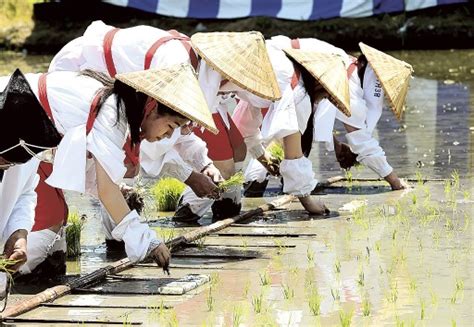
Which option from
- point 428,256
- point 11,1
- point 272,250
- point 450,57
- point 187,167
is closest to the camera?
point 428,256

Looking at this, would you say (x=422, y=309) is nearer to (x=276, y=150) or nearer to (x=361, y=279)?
(x=361, y=279)

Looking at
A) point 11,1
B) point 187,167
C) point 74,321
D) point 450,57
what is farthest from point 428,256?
point 11,1

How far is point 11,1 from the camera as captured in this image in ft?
73.7

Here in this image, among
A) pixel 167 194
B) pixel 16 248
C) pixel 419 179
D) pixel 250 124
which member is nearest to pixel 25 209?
pixel 16 248

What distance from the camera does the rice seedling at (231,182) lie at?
6.87 metres

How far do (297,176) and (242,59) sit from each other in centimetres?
93

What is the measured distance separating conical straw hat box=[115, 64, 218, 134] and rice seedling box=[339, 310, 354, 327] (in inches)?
46.1

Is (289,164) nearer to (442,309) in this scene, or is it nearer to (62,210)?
(62,210)

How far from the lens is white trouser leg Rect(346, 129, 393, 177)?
324 inches

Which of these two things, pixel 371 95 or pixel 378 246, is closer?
pixel 378 246

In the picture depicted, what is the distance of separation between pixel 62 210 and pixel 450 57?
14244 mm

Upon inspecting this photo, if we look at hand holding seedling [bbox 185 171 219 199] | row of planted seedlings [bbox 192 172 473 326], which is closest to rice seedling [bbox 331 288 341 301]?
row of planted seedlings [bbox 192 172 473 326]

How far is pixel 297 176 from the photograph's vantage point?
285 inches

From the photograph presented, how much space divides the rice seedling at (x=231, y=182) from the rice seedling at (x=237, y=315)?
1.96m
